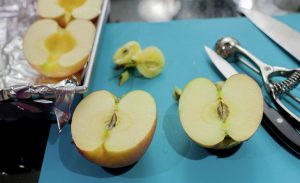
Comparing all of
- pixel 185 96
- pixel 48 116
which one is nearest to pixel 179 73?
pixel 185 96

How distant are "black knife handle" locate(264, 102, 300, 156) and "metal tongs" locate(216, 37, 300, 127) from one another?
2cm

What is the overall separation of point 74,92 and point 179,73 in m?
0.27

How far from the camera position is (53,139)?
0.73 metres

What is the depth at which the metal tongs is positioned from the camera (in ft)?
2.30

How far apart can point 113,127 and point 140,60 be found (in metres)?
0.22

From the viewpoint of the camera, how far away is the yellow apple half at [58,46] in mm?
739

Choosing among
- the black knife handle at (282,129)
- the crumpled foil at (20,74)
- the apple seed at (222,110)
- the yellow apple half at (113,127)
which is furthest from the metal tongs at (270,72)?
the crumpled foil at (20,74)

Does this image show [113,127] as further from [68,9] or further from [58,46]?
[68,9]

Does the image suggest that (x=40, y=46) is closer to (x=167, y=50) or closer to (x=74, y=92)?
(x=74, y=92)

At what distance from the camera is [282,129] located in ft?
2.18

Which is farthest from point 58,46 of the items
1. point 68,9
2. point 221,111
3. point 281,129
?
point 281,129

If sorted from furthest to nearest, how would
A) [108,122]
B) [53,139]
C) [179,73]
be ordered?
1. [179,73]
2. [53,139]
3. [108,122]

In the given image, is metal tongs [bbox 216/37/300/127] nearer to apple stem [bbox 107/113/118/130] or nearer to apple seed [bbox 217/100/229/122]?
apple seed [bbox 217/100/229/122]

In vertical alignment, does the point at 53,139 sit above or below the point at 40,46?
below
